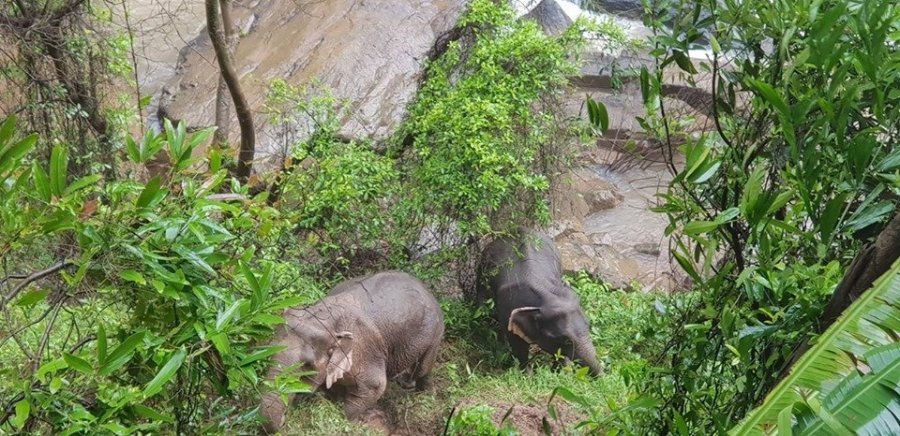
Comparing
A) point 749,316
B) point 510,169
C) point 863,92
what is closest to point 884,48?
point 863,92

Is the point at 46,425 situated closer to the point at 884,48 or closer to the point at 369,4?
the point at 884,48

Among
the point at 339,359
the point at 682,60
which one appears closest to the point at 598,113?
the point at 682,60

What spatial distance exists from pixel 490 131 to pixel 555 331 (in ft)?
6.07

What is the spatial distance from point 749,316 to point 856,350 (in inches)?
27.9

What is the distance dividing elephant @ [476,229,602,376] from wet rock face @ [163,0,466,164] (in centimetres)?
205

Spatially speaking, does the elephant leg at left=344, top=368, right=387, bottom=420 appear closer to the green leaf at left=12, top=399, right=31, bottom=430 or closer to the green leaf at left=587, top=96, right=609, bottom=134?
the green leaf at left=12, top=399, right=31, bottom=430

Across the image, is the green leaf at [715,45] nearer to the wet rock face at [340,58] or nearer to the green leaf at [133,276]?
the green leaf at [133,276]

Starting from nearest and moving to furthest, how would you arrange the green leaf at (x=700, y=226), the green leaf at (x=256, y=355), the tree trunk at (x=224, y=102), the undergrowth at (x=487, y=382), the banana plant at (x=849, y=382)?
1. the banana plant at (x=849, y=382)
2. the green leaf at (x=700, y=226)
3. the green leaf at (x=256, y=355)
4. the undergrowth at (x=487, y=382)
5. the tree trunk at (x=224, y=102)

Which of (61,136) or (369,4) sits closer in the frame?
(61,136)

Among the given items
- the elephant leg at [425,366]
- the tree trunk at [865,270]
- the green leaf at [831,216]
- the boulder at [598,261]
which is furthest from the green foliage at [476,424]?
the boulder at [598,261]

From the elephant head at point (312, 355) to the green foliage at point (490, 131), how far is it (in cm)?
160

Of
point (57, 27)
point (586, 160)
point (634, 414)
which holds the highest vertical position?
point (57, 27)

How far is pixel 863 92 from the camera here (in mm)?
2164

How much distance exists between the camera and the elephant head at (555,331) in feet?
23.9
